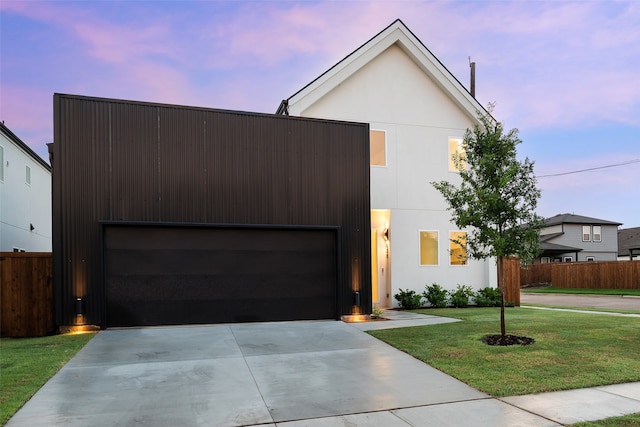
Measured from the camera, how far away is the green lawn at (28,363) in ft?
16.6

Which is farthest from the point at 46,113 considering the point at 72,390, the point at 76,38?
the point at 72,390

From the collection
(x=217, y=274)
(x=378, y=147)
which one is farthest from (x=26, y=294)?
(x=378, y=147)

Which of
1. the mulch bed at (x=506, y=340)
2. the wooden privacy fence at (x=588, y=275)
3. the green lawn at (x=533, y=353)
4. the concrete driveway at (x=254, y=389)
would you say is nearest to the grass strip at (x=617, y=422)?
the concrete driveway at (x=254, y=389)

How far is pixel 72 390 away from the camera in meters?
5.47

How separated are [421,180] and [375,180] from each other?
1.81 m

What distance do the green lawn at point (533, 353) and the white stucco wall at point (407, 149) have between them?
4031 mm

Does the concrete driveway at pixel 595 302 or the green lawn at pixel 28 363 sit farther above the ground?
the green lawn at pixel 28 363

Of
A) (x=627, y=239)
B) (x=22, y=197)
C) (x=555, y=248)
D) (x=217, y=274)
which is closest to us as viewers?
(x=217, y=274)

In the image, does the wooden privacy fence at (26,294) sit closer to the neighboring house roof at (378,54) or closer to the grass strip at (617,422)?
the neighboring house roof at (378,54)

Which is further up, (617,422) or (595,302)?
(617,422)

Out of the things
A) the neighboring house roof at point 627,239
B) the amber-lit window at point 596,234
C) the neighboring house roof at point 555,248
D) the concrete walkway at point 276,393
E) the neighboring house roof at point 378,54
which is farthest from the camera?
the neighboring house roof at point 627,239

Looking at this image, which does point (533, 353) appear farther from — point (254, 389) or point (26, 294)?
point (26, 294)

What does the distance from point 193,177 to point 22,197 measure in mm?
9032

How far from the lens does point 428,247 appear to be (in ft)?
49.3
